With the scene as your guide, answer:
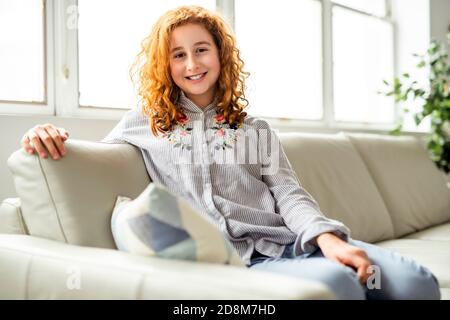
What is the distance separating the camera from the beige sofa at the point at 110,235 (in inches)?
34.3

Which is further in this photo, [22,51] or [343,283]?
[22,51]

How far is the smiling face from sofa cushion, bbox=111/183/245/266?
0.58 m

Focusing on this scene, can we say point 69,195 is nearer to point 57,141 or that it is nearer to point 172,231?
point 57,141

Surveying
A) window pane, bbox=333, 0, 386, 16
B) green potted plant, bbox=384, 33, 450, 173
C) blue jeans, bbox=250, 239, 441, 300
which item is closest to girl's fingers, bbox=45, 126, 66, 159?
blue jeans, bbox=250, 239, 441, 300

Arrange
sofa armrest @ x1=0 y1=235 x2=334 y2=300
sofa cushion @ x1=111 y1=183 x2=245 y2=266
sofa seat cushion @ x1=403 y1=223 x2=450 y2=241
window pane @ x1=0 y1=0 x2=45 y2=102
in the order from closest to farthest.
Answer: sofa armrest @ x1=0 y1=235 x2=334 y2=300
sofa cushion @ x1=111 y1=183 x2=245 y2=266
window pane @ x1=0 y1=0 x2=45 y2=102
sofa seat cushion @ x1=403 y1=223 x2=450 y2=241

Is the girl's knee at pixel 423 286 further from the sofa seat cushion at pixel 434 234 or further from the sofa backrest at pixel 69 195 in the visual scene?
the sofa seat cushion at pixel 434 234

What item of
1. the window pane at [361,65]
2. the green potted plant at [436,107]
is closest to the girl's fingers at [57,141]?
the green potted plant at [436,107]

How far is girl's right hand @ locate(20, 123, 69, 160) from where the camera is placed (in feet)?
4.06

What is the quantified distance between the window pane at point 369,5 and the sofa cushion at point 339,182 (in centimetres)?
161

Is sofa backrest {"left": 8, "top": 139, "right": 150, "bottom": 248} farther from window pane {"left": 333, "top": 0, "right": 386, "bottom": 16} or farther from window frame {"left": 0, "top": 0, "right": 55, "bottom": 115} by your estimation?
window pane {"left": 333, "top": 0, "right": 386, "bottom": 16}

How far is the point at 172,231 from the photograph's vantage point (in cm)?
96

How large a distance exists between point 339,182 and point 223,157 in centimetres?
87

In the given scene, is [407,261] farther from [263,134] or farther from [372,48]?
[372,48]

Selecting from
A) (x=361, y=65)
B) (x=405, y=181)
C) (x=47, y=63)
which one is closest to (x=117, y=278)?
(x=47, y=63)
